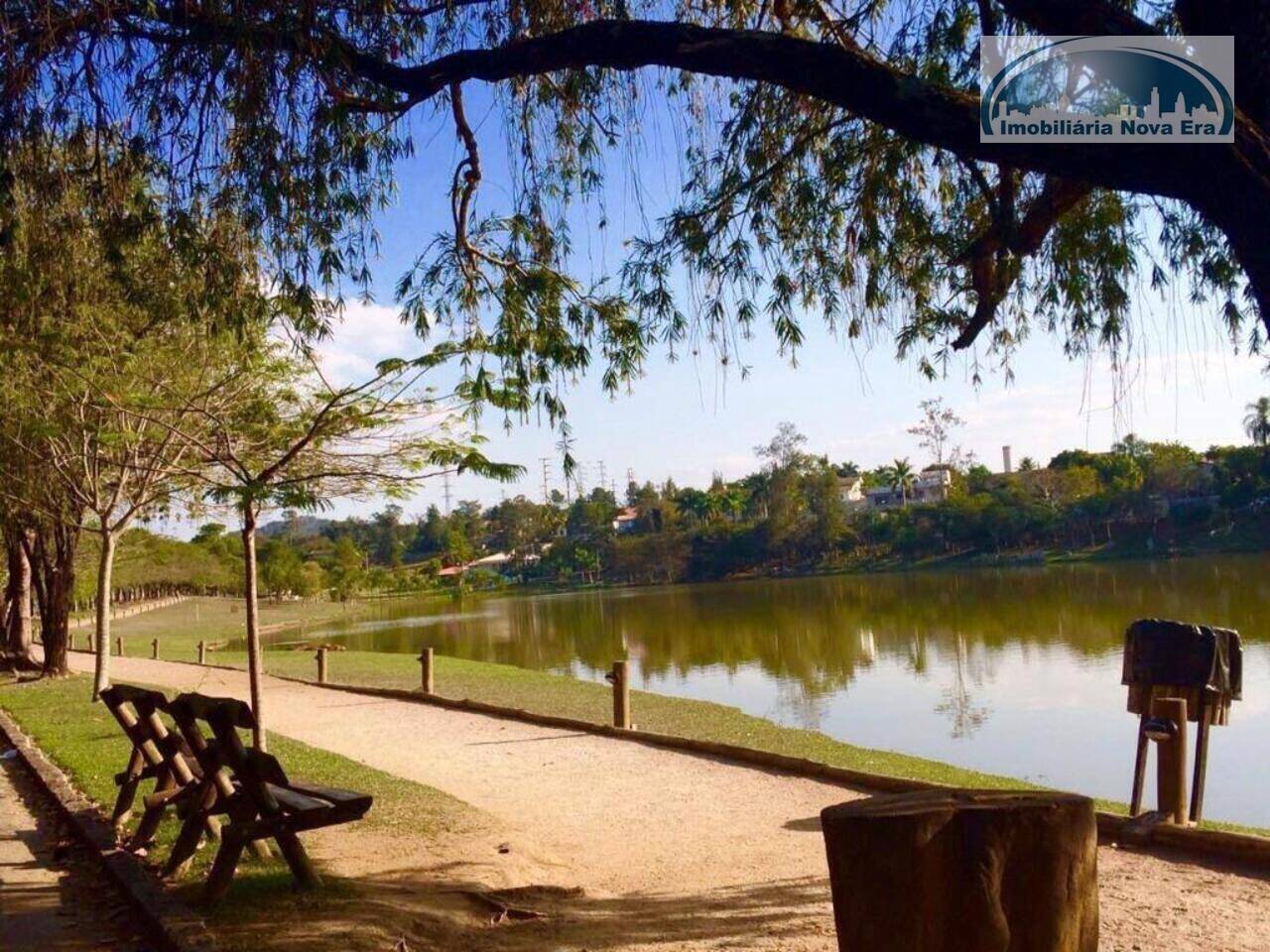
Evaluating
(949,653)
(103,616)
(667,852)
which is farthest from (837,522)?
(667,852)

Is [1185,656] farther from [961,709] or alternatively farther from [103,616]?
[103,616]

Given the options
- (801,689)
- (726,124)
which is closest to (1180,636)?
(726,124)

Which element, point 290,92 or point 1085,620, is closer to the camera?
point 290,92

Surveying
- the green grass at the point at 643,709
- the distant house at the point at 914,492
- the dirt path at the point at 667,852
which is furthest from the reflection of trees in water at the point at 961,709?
the distant house at the point at 914,492

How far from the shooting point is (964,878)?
7.93ft

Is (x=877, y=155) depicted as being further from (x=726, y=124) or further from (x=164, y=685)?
(x=164, y=685)

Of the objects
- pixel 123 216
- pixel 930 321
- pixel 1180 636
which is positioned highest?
pixel 123 216

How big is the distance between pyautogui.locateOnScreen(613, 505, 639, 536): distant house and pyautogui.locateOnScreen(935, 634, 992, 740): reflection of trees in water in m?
66.6

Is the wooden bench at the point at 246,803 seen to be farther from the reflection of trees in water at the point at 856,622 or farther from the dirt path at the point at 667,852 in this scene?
the reflection of trees in water at the point at 856,622

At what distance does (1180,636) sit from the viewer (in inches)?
296

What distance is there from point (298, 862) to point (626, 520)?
87742 mm

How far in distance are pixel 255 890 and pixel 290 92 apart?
393 centimetres

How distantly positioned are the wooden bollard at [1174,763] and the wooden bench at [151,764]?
18.9 feet

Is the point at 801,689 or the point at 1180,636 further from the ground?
the point at 1180,636
